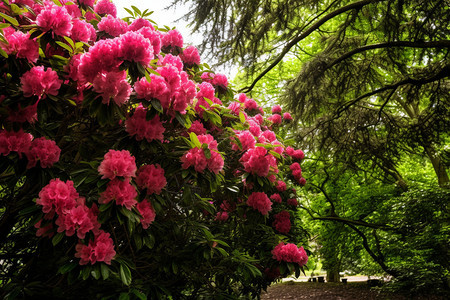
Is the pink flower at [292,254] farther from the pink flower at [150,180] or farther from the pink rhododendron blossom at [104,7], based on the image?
the pink rhododendron blossom at [104,7]

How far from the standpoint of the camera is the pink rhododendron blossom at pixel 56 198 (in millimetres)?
1484

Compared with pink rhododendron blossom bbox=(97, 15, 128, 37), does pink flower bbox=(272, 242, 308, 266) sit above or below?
below

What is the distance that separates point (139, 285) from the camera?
184 centimetres

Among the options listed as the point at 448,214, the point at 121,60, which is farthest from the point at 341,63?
the point at 121,60

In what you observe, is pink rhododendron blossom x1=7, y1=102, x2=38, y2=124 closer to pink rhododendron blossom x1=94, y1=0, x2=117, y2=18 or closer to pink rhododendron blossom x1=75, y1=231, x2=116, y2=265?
pink rhododendron blossom x1=75, y1=231, x2=116, y2=265

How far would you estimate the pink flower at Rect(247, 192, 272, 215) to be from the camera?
269 cm

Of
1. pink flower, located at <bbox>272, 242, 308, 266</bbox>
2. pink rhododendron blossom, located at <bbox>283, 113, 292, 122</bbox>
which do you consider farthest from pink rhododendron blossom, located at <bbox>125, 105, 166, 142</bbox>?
pink rhododendron blossom, located at <bbox>283, 113, 292, 122</bbox>

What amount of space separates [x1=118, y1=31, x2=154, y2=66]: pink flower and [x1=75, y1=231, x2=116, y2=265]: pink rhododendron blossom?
0.89 metres

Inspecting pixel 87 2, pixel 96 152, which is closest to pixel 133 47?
pixel 96 152

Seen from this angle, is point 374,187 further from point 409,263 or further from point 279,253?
point 279,253

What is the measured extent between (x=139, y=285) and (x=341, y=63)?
462cm

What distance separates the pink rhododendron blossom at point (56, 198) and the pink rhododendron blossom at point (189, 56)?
5.72 feet

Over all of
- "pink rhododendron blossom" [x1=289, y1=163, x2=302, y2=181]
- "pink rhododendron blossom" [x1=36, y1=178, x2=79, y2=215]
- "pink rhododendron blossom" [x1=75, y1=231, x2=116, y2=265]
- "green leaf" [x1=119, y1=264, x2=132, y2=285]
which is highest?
"pink rhododendron blossom" [x1=289, y1=163, x2=302, y2=181]

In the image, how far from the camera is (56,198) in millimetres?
1489
